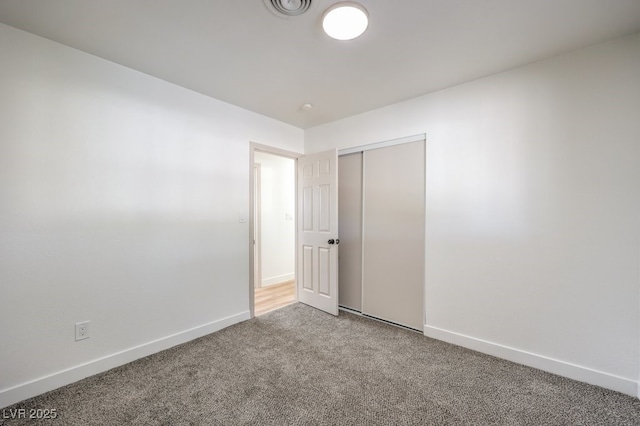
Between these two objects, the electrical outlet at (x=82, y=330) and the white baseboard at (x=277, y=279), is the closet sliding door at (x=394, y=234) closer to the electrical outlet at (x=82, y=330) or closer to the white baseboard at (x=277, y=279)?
the white baseboard at (x=277, y=279)

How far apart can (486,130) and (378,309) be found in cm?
215

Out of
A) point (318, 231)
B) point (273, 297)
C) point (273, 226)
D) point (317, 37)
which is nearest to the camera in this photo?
point (317, 37)

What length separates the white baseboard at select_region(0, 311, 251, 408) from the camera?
1.69m

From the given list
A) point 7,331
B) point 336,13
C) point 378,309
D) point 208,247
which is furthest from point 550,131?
point 7,331

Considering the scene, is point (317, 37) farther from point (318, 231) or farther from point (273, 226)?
point (273, 226)

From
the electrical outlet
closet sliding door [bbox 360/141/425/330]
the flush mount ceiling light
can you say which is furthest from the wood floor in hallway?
the flush mount ceiling light

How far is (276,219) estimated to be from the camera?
4656 millimetres

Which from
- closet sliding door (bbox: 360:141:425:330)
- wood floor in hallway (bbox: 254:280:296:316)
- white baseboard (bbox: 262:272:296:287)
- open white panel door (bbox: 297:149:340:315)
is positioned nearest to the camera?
closet sliding door (bbox: 360:141:425:330)

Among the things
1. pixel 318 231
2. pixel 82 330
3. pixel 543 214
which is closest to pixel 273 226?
pixel 318 231

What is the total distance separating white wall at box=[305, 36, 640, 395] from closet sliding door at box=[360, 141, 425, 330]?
150 mm

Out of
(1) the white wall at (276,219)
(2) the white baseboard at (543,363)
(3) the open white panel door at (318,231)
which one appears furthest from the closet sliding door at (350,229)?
(1) the white wall at (276,219)

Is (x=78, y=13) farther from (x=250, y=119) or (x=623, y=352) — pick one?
(x=623, y=352)

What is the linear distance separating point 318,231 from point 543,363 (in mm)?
2385

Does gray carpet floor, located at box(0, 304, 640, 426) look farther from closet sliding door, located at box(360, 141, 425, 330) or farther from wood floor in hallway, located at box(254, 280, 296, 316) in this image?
wood floor in hallway, located at box(254, 280, 296, 316)
